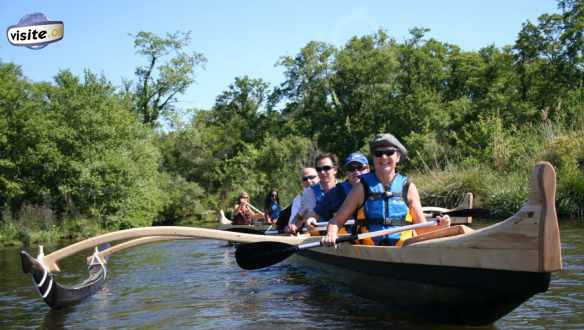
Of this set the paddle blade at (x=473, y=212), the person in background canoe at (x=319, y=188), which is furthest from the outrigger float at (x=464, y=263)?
the paddle blade at (x=473, y=212)

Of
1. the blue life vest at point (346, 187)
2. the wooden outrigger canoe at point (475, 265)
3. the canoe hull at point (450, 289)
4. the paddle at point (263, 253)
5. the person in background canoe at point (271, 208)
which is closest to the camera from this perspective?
the wooden outrigger canoe at point (475, 265)

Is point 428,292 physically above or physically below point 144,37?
below

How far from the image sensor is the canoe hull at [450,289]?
398 centimetres

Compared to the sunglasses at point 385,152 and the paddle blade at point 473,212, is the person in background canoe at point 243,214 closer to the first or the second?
the paddle blade at point 473,212

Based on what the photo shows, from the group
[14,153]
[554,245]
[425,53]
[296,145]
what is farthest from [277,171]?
[554,245]

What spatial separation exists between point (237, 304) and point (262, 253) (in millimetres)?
998

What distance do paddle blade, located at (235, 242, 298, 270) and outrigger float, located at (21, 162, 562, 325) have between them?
0.03 m

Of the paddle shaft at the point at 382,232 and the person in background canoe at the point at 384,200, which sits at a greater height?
the person in background canoe at the point at 384,200

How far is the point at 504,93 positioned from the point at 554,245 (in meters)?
37.3

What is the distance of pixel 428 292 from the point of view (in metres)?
4.60

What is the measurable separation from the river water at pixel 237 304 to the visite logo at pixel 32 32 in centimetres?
582

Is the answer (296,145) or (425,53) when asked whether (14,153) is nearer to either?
(296,145)

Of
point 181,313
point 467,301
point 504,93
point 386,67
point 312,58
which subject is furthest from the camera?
point 312,58

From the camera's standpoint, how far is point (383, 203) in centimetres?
530
